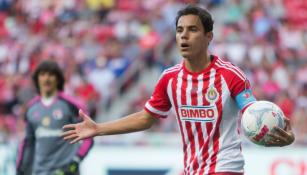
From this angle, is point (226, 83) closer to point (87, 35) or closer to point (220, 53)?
point (220, 53)

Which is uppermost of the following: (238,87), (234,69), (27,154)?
(234,69)

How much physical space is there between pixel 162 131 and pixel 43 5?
657 cm

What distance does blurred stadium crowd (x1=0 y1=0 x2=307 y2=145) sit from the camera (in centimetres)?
1669

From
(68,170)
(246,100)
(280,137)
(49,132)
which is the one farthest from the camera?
(49,132)

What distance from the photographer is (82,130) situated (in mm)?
7094

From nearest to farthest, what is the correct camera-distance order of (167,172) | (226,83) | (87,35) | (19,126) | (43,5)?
(226,83) < (167,172) < (19,126) < (87,35) < (43,5)

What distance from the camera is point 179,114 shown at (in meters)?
7.21

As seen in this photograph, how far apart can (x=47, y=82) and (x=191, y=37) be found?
3.36 meters

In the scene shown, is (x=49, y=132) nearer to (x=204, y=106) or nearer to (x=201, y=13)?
(x=204, y=106)

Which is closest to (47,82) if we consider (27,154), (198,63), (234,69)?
(27,154)

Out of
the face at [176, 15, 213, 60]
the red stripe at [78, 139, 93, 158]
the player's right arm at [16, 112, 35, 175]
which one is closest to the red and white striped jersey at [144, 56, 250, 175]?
the face at [176, 15, 213, 60]

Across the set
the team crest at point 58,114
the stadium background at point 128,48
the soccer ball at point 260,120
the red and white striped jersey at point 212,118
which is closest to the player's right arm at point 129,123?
the red and white striped jersey at point 212,118

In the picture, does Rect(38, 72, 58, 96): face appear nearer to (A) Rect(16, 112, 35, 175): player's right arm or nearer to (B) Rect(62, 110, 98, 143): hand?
(A) Rect(16, 112, 35, 175): player's right arm

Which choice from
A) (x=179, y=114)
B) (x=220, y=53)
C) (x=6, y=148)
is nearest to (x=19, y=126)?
(x=6, y=148)
